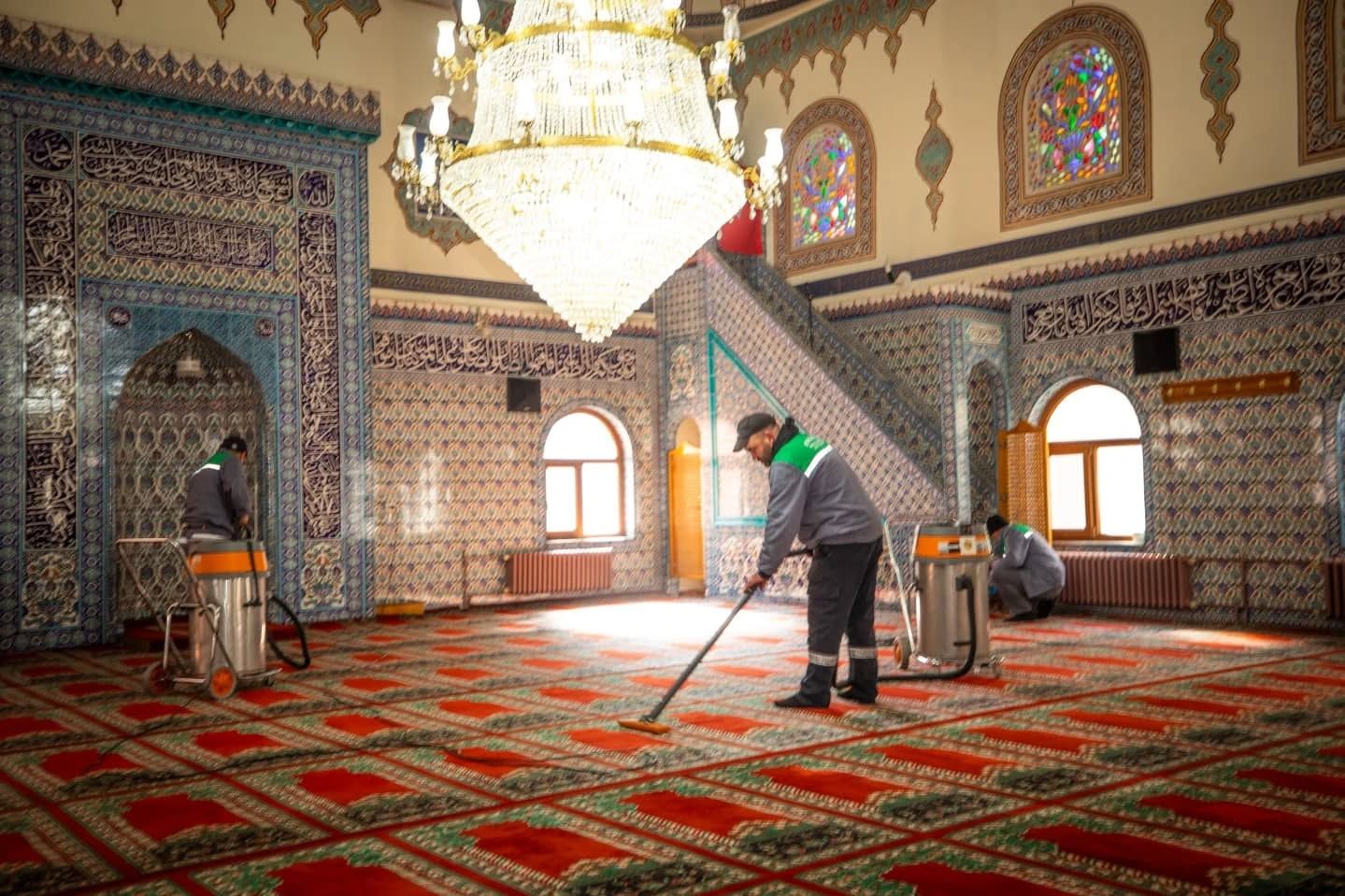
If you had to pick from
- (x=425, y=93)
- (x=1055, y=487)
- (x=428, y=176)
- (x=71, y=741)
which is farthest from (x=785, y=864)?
(x=425, y=93)

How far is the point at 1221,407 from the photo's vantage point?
728 centimetres

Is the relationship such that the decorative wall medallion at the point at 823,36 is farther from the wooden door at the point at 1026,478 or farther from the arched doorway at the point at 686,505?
the wooden door at the point at 1026,478

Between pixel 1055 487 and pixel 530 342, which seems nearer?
pixel 1055 487

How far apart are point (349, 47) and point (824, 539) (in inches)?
246

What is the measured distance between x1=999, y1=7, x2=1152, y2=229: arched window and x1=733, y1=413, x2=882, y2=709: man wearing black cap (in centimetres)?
447

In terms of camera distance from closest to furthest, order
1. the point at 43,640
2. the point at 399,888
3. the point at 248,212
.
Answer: the point at 399,888 < the point at 43,640 < the point at 248,212

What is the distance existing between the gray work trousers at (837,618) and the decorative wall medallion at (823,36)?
20.0ft

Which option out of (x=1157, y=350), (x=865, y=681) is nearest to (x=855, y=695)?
(x=865, y=681)

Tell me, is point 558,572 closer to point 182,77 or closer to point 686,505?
point 686,505

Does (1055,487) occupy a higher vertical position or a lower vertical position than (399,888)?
higher

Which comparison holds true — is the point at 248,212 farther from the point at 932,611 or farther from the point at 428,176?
the point at 932,611

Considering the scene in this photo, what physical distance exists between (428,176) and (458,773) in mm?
3121

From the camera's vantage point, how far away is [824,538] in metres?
4.45

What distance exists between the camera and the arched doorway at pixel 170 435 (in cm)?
768
